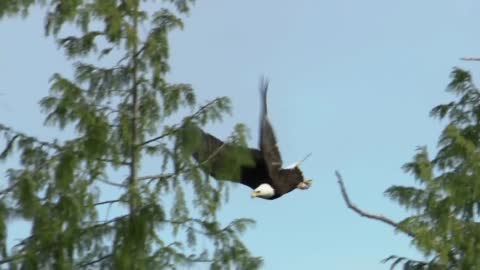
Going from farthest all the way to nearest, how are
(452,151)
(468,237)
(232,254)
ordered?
1. (452,151)
2. (468,237)
3. (232,254)

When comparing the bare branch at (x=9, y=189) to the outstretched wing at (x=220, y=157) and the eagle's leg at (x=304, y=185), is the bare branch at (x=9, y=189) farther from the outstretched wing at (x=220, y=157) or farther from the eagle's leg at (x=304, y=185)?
the eagle's leg at (x=304, y=185)

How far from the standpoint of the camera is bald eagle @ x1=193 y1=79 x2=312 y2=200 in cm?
817

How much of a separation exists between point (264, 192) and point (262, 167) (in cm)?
34

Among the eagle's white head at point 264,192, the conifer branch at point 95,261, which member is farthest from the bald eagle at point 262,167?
the conifer branch at point 95,261

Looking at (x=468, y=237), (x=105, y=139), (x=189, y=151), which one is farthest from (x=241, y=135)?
(x=468, y=237)

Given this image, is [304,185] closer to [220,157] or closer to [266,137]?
[266,137]

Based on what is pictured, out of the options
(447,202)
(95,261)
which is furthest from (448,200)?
(95,261)

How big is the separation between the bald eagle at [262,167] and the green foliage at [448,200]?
84 centimetres

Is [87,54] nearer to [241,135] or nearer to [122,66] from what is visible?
[122,66]

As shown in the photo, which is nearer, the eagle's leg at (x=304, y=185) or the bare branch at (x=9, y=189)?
the bare branch at (x=9, y=189)

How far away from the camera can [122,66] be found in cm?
841

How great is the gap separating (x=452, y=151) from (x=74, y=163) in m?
3.42

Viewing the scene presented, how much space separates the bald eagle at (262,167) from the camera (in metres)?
8.17

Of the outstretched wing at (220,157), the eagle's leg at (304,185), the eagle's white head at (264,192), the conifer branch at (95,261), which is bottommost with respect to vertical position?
the conifer branch at (95,261)
